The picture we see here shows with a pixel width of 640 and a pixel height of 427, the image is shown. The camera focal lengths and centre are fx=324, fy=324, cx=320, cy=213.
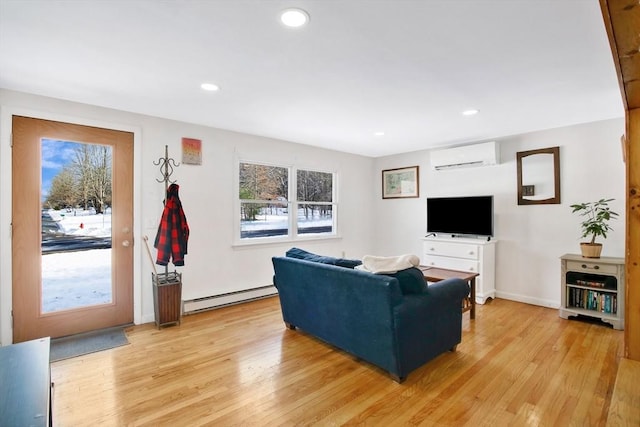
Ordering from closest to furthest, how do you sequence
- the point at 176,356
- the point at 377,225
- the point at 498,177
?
1. the point at 176,356
2. the point at 498,177
3. the point at 377,225

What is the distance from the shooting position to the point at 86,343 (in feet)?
9.82

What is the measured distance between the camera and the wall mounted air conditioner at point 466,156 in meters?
4.42

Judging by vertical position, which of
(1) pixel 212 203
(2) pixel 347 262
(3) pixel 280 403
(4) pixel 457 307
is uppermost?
(1) pixel 212 203

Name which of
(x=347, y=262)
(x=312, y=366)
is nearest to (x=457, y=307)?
(x=347, y=262)

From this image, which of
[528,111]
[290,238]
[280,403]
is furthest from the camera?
[290,238]

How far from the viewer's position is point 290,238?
4.90 metres

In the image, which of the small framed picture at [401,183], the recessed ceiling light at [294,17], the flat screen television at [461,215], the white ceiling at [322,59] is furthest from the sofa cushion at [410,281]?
the small framed picture at [401,183]

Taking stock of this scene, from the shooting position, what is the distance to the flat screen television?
445 centimetres

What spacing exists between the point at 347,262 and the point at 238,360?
47.8 inches

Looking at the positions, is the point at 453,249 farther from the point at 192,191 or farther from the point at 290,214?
the point at 192,191

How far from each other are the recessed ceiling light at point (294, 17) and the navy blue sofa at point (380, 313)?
1.69m

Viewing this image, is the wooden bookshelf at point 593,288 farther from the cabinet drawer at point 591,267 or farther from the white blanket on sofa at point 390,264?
the white blanket on sofa at point 390,264

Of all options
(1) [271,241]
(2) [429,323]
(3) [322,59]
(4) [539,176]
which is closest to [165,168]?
(1) [271,241]

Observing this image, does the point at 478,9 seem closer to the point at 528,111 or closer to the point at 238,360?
the point at 528,111
